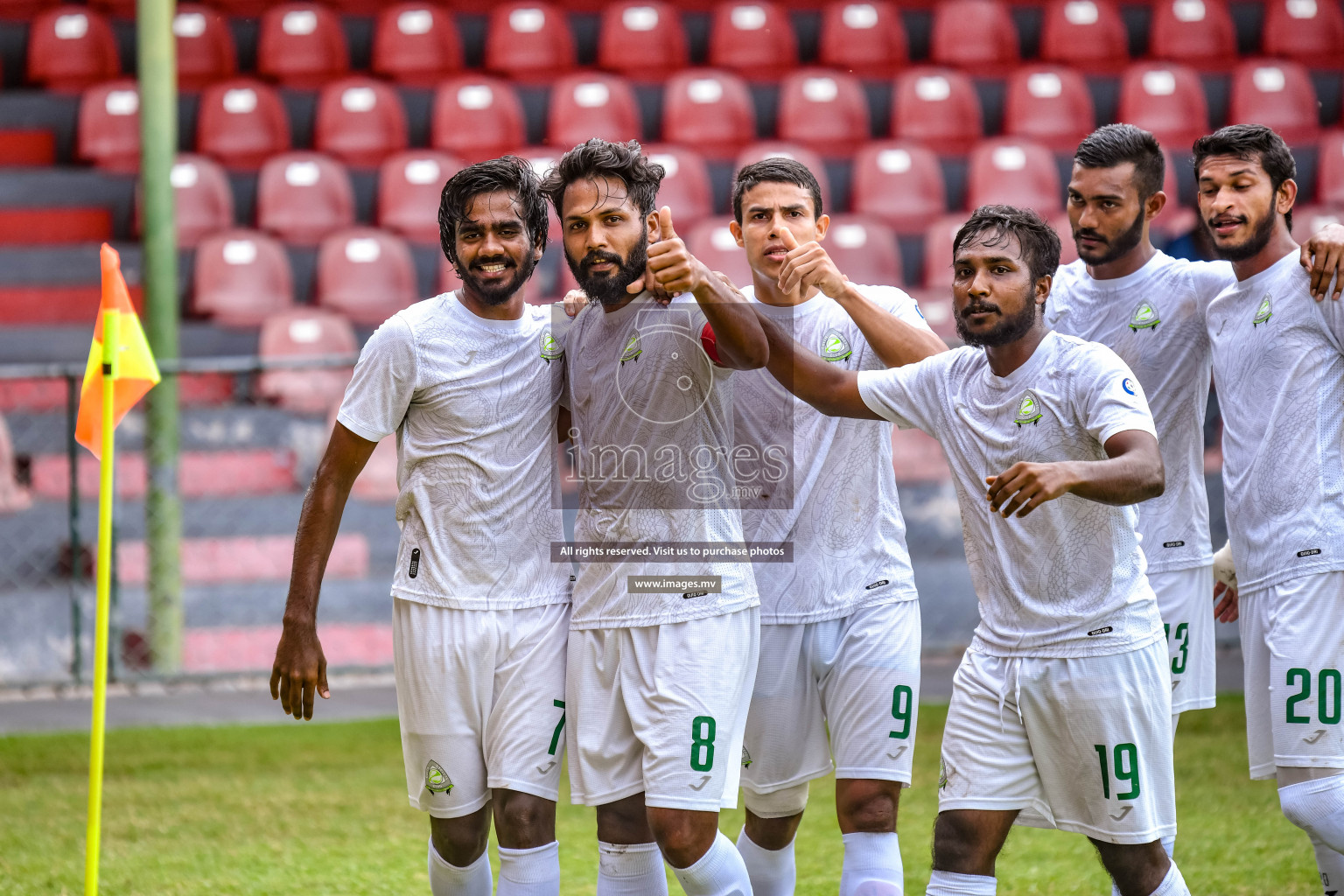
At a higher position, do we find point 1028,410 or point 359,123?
point 359,123

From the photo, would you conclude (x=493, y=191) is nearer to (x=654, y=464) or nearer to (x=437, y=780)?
(x=654, y=464)

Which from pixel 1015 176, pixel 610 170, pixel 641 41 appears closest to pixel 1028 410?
pixel 610 170

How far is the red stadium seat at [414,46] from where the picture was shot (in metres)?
10.2

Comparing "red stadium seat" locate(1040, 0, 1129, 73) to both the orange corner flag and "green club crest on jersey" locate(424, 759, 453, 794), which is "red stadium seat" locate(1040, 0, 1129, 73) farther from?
"green club crest on jersey" locate(424, 759, 453, 794)

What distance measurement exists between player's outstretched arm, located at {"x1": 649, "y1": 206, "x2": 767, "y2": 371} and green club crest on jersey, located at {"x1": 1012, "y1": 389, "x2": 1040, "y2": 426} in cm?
56

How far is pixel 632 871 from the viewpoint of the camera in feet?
10.3

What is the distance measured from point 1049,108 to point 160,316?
6.18m

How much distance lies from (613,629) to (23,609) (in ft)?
17.6

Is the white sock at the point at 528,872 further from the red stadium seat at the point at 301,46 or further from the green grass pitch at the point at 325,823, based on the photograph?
the red stadium seat at the point at 301,46

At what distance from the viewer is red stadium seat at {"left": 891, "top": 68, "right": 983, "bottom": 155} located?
10.0 m

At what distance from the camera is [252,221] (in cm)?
955

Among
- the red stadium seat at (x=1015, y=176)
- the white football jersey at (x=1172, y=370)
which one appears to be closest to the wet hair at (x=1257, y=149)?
the white football jersey at (x=1172, y=370)

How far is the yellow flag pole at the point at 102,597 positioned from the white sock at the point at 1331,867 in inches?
112

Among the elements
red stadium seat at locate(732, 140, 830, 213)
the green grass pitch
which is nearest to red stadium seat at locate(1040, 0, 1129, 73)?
red stadium seat at locate(732, 140, 830, 213)
